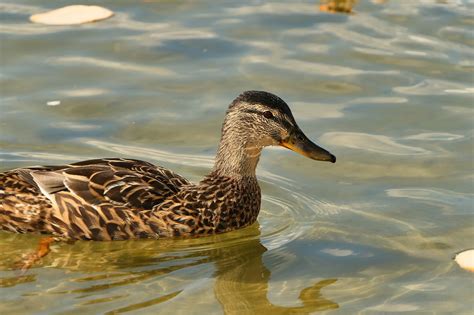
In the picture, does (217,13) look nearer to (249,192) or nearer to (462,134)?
(462,134)

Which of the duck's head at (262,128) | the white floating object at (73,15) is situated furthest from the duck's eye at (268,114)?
the white floating object at (73,15)

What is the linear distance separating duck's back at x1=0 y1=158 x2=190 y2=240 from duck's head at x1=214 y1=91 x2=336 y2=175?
929mm

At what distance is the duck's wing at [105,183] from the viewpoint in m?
9.30

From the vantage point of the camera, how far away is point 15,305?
26.4 ft

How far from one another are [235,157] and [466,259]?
7.29 feet

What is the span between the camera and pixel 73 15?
1498cm

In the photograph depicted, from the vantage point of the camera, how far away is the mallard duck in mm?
9289

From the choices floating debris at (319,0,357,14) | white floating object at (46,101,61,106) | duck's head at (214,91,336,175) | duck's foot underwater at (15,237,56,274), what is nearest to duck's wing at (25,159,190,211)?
duck's foot underwater at (15,237,56,274)

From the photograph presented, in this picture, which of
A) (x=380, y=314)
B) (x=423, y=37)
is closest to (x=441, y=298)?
(x=380, y=314)

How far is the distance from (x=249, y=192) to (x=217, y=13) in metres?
5.78

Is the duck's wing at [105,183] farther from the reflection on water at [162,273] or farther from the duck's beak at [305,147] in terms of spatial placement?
the duck's beak at [305,147]

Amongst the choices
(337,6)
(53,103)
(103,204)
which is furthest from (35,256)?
(337,6)

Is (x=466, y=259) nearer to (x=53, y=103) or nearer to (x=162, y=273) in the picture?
(x=162, y=273)

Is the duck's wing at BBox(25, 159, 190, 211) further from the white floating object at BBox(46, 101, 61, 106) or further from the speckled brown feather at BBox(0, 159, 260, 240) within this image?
the white floating object at BBox(46, 101, 61, 106)
